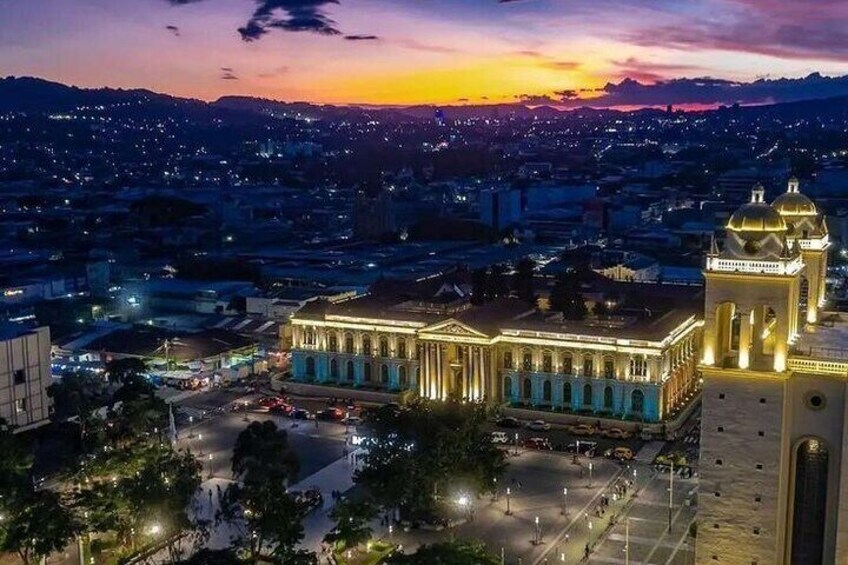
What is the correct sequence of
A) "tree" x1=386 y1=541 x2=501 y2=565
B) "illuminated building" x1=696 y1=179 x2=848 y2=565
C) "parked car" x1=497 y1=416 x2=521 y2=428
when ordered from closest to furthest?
"illuminated building" x1=696 y1=179 x2=848 y2=565 → "tree" x1=386 y1=541 x2=501 y2=565 → "parked car" x1=497 y1=416 x2=521 y2=428

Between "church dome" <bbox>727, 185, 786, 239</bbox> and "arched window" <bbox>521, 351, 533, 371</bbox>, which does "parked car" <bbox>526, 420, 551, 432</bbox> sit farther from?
"church dome" <bbox>727, 185, 786, 239</bbox>

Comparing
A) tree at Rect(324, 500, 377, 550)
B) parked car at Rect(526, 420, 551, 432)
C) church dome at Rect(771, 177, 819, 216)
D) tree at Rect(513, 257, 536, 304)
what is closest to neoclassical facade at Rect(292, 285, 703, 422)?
parked car at Rect(526, 420, 551, 432)

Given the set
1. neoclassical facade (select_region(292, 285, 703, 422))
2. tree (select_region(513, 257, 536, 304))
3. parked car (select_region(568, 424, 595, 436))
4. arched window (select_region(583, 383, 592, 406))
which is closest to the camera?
parked car (select_region(568, 424, 595, 436))

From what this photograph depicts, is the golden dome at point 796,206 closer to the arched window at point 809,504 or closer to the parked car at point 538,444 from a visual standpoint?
the arched window at point 809,504

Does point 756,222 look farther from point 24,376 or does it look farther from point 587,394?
point 24,376

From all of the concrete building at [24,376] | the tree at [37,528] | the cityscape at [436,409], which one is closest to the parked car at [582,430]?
the cityscape at [436,409]

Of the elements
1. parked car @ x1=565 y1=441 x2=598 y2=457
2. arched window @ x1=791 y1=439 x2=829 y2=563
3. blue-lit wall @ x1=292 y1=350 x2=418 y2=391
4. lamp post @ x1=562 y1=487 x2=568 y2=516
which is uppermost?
arched window @ x1=791 y1=439 x2=829 y2=563
